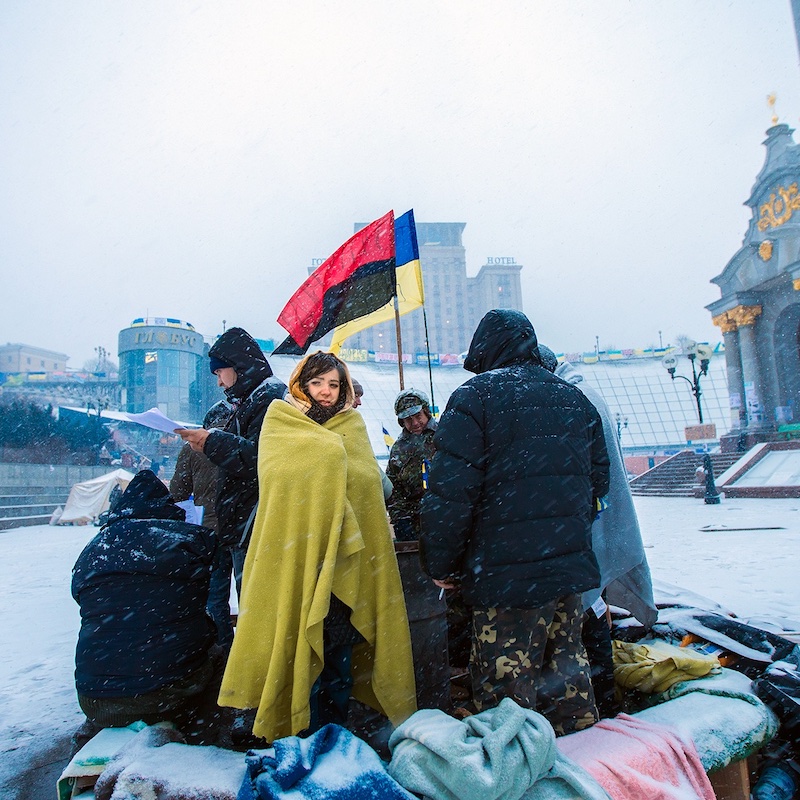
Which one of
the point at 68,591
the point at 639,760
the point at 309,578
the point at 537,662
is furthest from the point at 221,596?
the point at 68,591

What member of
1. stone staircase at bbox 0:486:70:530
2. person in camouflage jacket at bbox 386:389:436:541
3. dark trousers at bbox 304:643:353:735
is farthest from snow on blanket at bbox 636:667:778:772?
stone staircase at bbox 0:486:70:530

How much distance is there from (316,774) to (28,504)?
24.0 m

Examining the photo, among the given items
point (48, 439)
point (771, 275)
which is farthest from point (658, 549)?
point (48, 439)

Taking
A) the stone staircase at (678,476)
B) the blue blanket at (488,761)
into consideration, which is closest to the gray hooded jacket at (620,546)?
the blue blanket at (488,761)

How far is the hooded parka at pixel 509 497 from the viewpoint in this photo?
1.85 meters

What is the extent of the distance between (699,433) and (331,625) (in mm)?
25537

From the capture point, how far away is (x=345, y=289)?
4750mm

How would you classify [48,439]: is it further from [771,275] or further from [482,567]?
[771,275]

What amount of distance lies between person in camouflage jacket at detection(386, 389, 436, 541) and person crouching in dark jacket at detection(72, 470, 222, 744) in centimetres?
180

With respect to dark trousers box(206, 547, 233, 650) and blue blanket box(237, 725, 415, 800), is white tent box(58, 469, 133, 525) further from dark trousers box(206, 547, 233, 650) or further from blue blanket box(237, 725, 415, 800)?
blue blanket box(237, 725, 415, 800)

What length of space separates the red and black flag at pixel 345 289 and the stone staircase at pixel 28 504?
1690cm

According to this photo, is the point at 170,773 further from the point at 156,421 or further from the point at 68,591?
the point at 68,591

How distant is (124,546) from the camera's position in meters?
2.15

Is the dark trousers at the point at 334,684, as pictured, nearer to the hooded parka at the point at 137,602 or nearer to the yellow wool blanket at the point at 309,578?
the yellow wool blanket at the point at 309,578
